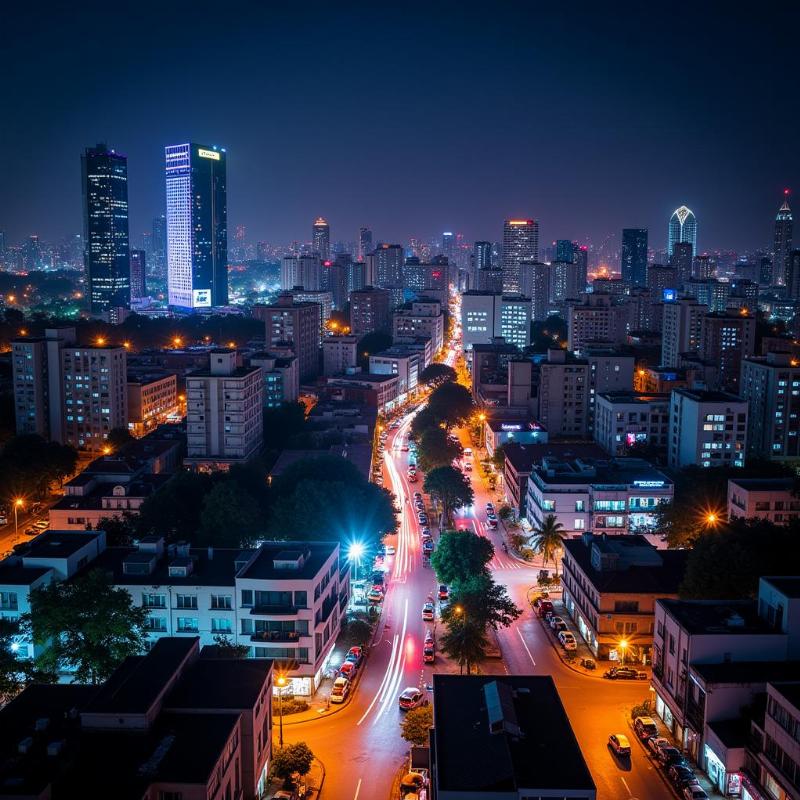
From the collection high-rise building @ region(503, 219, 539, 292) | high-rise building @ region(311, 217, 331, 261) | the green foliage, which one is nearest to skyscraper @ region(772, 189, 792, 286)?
high-rise building @ region(503, 219, 539, 292)

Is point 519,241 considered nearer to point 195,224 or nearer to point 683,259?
point 683,259

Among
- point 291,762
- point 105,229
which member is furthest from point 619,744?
point 105,229

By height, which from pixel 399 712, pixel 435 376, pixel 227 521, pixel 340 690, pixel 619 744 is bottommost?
pixel 399 712

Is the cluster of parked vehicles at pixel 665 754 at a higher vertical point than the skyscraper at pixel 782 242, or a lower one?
lower

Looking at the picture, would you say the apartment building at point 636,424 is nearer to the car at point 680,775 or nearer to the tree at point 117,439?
the tree at point 117,439

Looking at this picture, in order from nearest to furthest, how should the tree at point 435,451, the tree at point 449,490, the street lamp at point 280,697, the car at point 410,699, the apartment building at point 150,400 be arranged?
the street lamp at point 280,697 < the car at point 410,699 < the tree at point 449,490 < the tree at point 435,451 < the apartment building at point 150,400

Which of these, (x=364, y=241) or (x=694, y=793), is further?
(x=364, y=241)

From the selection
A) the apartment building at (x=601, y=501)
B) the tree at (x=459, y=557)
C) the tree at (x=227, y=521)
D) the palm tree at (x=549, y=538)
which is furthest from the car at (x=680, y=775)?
the tree at (x=227, y=521)
